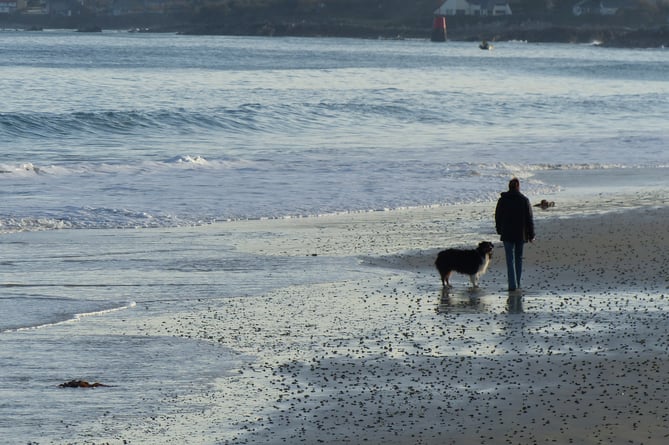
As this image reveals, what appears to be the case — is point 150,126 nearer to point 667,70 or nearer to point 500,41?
point 667,70

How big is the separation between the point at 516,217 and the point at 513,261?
549 mm

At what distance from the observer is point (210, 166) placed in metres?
25.4

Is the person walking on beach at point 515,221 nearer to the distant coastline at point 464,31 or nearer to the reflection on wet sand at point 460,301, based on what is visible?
the reflection on wet sand at point 460,301

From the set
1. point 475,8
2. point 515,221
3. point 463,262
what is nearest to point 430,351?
point 463,262

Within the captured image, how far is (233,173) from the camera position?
24219mm

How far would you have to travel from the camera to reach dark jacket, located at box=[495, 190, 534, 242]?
43.0 ft

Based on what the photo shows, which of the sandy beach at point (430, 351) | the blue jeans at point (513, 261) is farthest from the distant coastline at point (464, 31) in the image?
the blue jeans at point (513, 261)

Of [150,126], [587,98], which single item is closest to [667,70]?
[587,98]

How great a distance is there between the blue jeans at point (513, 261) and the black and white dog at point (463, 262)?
26 cm

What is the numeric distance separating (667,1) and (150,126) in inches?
6189

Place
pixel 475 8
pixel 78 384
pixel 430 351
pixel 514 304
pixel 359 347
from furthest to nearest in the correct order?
1. pixel 475 8
2. pixel 514 304
3. pixel 359 347
4. pixel 430 351
5. pixel 78 384

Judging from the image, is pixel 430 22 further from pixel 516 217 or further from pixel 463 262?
pixel 463 262

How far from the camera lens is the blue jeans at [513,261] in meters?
12.8

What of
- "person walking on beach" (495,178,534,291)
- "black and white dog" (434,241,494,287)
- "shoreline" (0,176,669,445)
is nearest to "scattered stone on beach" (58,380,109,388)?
"shoreline" (0,176,669,445)
